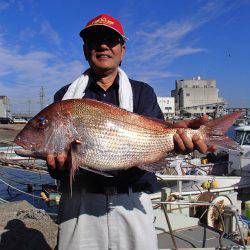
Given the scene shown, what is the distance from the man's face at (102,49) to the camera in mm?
3459

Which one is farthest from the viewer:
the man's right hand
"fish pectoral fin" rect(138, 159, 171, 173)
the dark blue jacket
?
the dark blue jacket

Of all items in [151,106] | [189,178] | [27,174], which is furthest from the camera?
[27,174]

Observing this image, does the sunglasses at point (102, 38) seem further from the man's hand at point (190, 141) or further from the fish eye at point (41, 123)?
the man's hand at point (190, 141)

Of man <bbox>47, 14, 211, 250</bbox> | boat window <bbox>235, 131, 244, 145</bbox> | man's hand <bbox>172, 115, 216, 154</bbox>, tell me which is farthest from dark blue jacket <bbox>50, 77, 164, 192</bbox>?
boat window <bbox>235, 131, 244, 145</bbox>

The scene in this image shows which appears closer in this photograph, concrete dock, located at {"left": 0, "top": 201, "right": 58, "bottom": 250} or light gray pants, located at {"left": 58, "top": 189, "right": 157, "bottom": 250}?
light gray pants, located at {"left": 58, "top": 189, "right": 157, "bottom": 250}

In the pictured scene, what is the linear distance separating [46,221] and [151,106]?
4183mm

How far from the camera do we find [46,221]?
6.92 metres

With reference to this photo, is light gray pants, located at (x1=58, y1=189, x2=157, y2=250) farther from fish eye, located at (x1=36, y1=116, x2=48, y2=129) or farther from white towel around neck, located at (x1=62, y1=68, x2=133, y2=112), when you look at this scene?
white towel around neck, located at (x1=62, y1=68, x2=133, y2=112)

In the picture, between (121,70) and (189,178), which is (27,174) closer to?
(189,178)

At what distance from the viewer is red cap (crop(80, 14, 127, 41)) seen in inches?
136

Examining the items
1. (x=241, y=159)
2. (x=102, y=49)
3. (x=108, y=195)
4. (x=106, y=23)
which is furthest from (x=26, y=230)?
(x=241, y=159)

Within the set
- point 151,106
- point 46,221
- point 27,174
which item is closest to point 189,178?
point 46,221

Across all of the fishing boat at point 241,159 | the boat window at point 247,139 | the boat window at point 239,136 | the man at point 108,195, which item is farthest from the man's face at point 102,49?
the boat window at point 247,139

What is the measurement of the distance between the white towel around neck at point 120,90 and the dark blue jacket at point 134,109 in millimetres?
65
